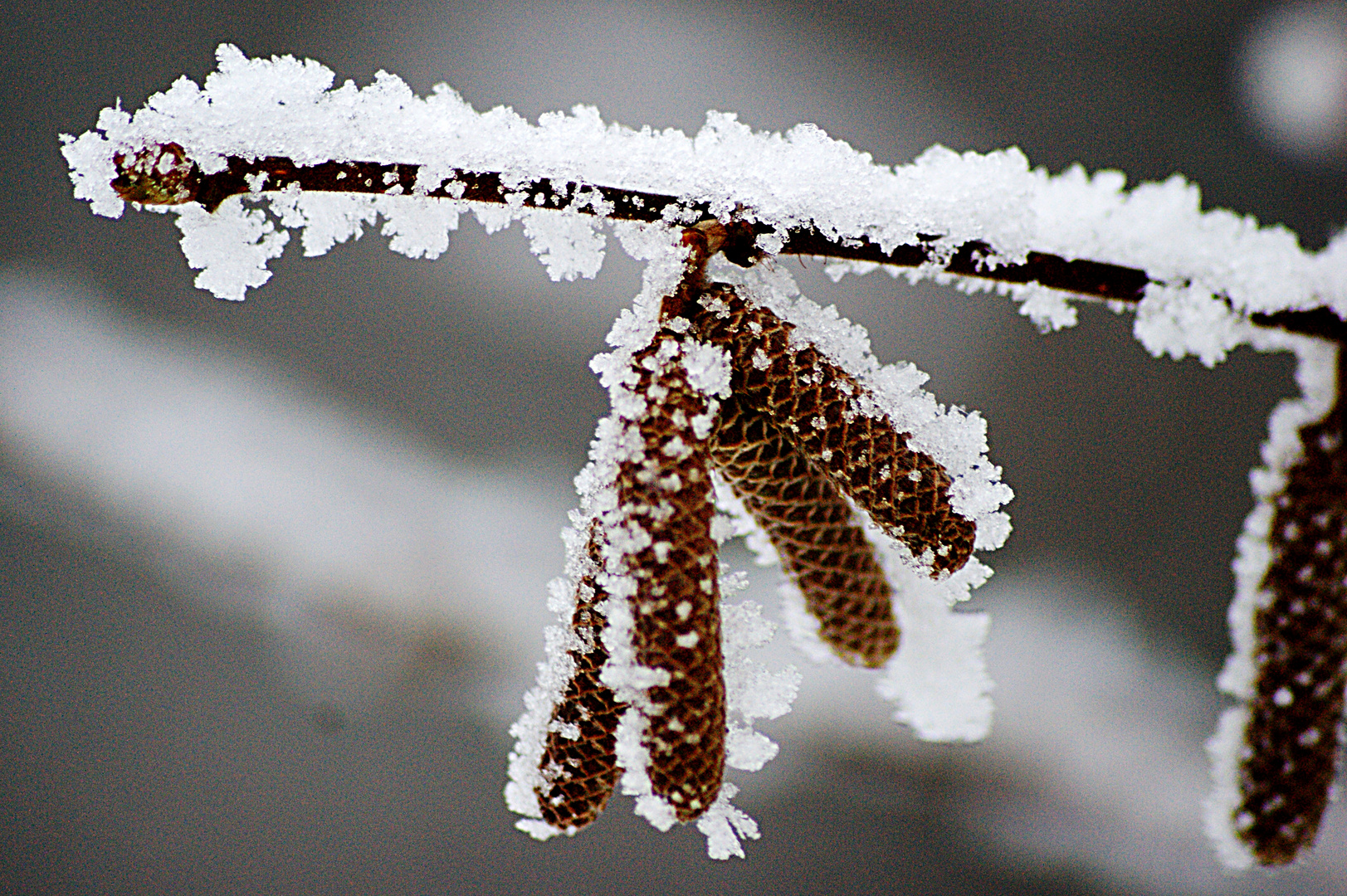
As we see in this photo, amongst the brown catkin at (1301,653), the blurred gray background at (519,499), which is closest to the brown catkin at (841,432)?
the brown catkin at (1301,653)

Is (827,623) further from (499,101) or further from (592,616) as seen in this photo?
(499,101)

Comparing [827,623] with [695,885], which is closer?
[827,623]

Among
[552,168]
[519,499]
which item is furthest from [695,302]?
[519,499]

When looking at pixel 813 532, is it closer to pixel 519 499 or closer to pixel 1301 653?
pixel 1301 653

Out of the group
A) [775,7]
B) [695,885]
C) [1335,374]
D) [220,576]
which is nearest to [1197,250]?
[1335,374]

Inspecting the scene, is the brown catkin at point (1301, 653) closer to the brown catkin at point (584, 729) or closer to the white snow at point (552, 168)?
the white snow at point (552, 168)

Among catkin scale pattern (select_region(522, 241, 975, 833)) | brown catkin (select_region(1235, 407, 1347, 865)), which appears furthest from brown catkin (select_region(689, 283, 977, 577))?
brown catkin (select_region(1235, 407, 1347, 865))
